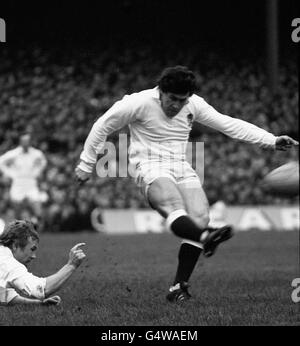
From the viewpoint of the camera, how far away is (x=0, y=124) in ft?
79.7

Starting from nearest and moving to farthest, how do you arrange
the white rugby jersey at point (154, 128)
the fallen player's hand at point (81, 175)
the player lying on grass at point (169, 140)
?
the player lying on grass at point (169, 140) → the white rugby jersey at point (154, 128) → the fallen player's hand at point (81, 175)

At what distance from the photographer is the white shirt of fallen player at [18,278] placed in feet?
21.0

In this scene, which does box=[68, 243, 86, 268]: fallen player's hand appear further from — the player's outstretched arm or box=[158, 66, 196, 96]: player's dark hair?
box=[158, 66, 196, 96]: player's dark hair

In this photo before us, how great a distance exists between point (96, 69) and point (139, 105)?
68.4ft

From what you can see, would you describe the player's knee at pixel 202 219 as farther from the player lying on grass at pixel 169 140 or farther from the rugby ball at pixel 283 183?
the rugby ball at pixel 283 183

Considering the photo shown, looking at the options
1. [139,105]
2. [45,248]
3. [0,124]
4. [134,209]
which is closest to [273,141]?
[139,105]

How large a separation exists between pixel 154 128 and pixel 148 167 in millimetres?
362

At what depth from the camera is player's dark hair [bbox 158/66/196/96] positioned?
6.90m

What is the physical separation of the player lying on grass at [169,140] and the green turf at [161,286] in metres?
0.64

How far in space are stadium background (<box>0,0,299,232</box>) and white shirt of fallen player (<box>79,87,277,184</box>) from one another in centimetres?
1288

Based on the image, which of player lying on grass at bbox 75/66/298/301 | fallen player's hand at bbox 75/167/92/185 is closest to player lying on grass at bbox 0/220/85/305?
fallen player's hand at bbox 75/167/92/185

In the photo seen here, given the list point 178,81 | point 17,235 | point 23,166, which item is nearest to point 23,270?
point 17,235

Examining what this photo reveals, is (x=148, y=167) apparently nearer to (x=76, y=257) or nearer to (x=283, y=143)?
(x=283, y=143)

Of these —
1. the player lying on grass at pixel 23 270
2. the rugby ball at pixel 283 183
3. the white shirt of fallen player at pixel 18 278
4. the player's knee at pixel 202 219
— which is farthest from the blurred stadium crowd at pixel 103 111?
the white shirt of fallen player at pixel 18 278
